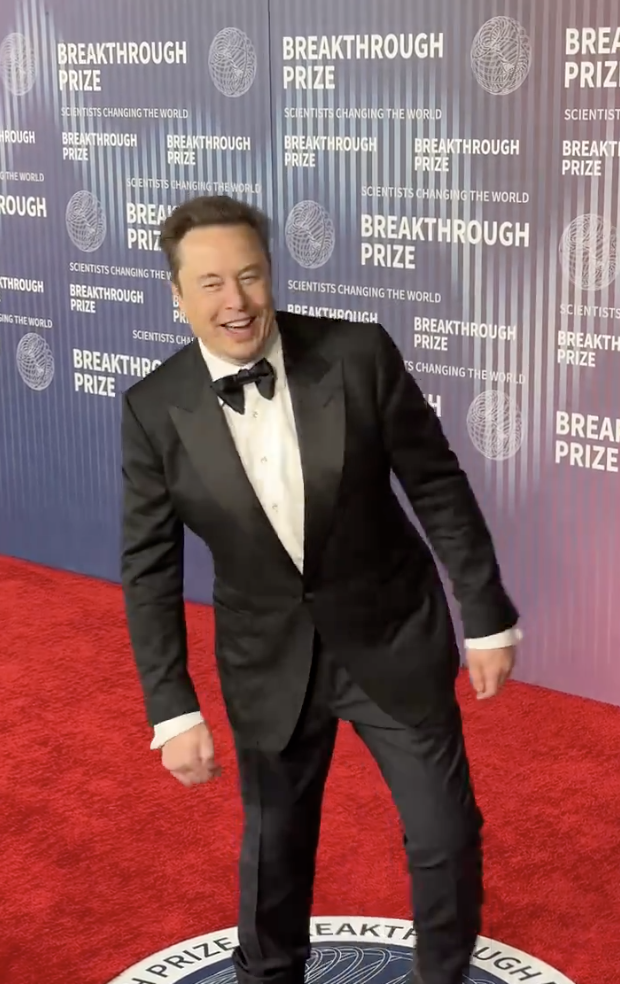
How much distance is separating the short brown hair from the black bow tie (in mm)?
164

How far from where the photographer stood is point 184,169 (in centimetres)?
441

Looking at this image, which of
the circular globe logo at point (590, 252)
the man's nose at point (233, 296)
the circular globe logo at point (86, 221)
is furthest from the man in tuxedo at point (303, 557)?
the circular globe logo at point (86, 221)

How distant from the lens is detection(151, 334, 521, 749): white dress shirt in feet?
6.61

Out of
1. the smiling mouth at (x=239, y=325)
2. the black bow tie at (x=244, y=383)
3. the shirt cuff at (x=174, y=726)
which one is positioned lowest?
the shirt cuff at (x=174, y=726)

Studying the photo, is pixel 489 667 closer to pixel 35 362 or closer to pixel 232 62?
pixel 232 62

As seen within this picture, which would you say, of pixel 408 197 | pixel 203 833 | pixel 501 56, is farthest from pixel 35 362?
pixel 203 833

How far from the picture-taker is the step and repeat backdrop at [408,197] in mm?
3563

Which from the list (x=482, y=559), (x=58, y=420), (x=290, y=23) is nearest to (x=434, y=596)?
(x=482, y=559)

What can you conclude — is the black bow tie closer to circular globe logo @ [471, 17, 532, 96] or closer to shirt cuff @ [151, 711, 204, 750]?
shirt cuff @ [151, 711, 204, 750]

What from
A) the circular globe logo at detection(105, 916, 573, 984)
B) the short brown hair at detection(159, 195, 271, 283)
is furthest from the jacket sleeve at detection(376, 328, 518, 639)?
the circular globe logo at detection(105, 916, 573, 984)

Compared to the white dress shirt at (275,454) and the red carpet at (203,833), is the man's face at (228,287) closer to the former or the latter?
the white dress shirt at (275,454)

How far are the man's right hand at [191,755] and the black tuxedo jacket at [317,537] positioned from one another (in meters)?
0.04

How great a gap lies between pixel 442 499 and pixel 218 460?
338mm

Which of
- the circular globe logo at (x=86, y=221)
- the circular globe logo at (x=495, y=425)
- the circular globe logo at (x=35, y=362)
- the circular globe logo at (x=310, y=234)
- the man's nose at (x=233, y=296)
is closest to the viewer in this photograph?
the man's nose at (x=233, y=296)
